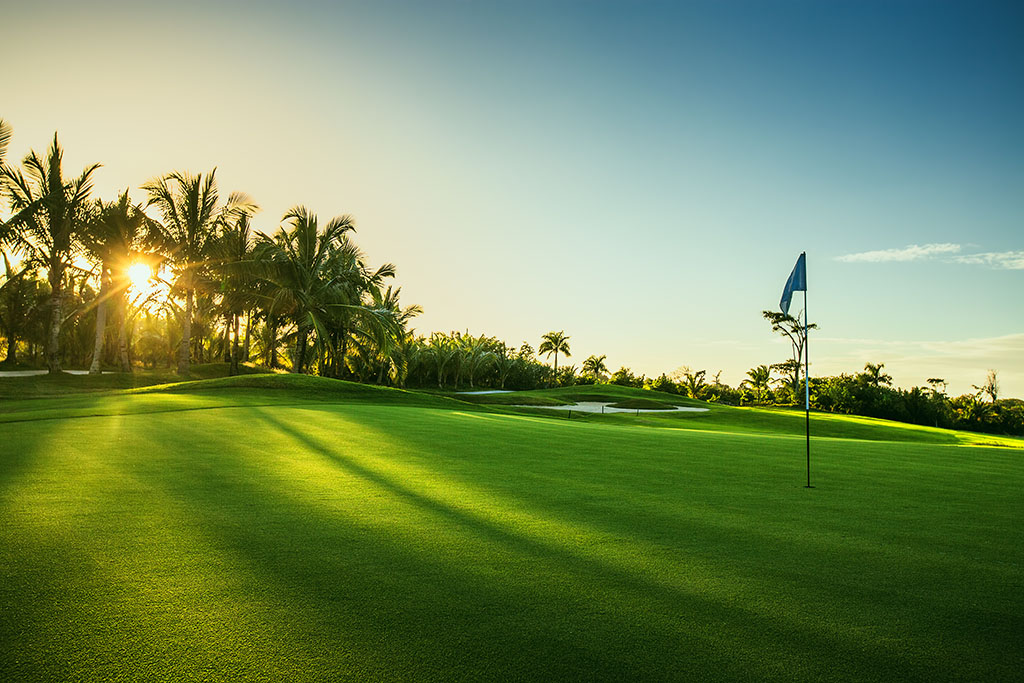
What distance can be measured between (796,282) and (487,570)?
21.9 feet

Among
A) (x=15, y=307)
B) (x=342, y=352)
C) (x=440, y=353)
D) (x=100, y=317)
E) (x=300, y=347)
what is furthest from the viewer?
(x=440, y=353)

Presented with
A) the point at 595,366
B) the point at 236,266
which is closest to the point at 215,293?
the point at 236,266

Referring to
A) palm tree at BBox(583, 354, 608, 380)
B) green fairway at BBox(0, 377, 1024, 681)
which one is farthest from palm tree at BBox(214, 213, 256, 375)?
palm tree at BBox(583, 354, 608, 380)

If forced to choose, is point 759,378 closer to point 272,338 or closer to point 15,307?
point 272,338

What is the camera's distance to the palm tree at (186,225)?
89.2ft

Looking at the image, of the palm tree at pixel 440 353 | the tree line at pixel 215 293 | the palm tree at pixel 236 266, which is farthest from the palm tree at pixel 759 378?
the palm tree at pixel 236 266

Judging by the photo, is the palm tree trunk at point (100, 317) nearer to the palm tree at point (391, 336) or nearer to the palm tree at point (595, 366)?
the palm tree at point (391, 336)

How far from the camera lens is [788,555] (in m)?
4.08

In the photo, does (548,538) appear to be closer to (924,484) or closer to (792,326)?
(924,484)

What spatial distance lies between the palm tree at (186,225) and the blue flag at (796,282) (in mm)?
26733

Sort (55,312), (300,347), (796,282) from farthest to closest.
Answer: (300,347) < (55,312) < (796,282)

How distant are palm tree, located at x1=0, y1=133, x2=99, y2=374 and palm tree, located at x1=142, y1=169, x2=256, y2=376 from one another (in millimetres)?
3214

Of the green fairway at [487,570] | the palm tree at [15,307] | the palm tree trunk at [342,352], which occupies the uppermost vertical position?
the palm tree at [15,307]

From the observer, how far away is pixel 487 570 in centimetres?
356
